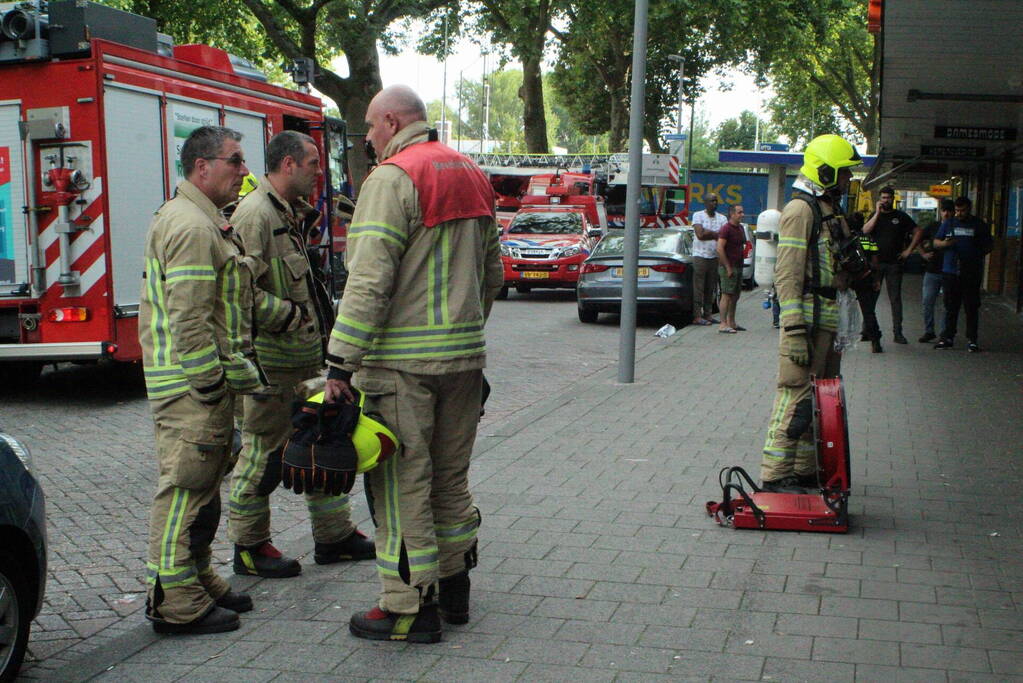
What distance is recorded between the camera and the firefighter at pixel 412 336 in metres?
4.06

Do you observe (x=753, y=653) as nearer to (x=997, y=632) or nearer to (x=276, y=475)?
(x=997, y=632)

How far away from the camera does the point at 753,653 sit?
13.5 feet

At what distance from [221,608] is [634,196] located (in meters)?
7.82

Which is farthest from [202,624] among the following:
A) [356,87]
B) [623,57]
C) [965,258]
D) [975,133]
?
[623,57]

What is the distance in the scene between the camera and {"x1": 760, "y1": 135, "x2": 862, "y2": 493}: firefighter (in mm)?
6117

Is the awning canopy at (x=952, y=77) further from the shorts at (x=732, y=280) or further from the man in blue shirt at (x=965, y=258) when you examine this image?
the shorts at (x=732, y=280)

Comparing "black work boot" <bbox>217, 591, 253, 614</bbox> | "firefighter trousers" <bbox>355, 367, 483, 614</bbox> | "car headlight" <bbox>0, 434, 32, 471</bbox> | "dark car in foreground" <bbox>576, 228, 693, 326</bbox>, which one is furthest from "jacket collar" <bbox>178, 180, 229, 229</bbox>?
"dark car in foreground" <bbox>576, 228, 693, 326</bbox>

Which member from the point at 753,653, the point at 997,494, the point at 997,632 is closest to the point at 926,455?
the point at 997,494

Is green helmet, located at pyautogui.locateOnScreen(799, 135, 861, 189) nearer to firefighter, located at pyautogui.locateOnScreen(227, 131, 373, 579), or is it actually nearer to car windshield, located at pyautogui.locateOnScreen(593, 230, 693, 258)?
firefighter, located at pyautogui.locateOnScreen(227, 131, 373, 579)

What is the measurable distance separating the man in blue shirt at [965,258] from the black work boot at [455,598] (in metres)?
10.9

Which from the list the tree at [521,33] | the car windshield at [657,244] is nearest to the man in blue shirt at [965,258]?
the car windshield at [657,244]

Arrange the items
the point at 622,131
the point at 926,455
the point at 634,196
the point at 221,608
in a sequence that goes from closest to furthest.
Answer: the point at 221,608, the point at 926,455, the point at 634,196, the point at 622,131

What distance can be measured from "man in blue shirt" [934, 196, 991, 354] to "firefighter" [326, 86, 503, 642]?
1092 centimetres

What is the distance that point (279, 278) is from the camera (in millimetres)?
5043
